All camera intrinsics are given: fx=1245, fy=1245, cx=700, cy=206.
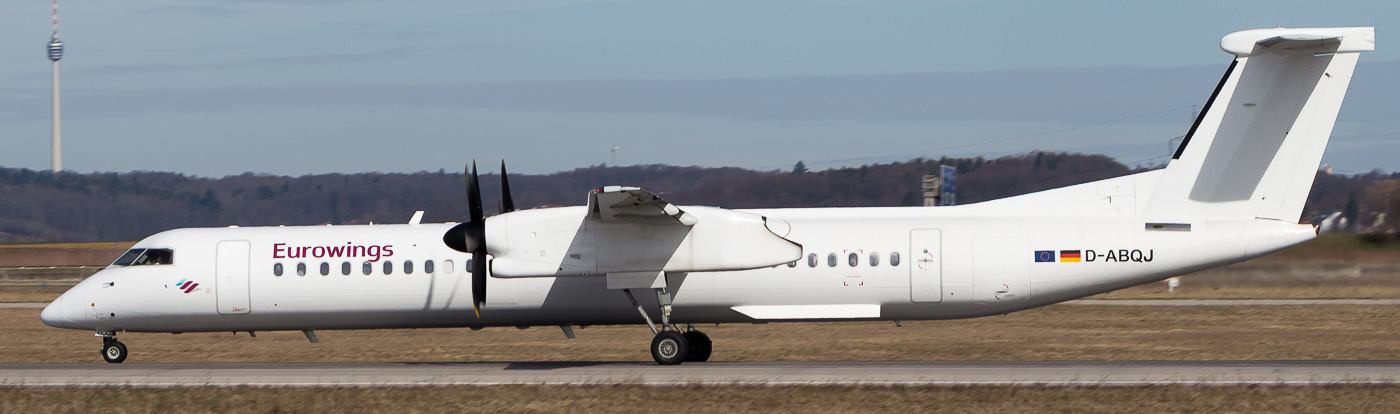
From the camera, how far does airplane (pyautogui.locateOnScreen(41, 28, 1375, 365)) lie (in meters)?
16.9

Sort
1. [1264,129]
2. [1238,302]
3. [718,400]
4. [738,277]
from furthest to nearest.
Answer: [1238,302]
[738,277]
[1264,129]
[718,400]

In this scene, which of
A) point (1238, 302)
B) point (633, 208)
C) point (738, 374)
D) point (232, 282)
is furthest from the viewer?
point (1238, 302)

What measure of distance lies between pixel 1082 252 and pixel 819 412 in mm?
5865

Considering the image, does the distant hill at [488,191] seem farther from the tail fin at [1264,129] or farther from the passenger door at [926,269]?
the tail fin at [1264,129]

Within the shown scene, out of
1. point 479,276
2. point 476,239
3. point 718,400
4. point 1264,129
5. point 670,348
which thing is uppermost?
point 1264,129

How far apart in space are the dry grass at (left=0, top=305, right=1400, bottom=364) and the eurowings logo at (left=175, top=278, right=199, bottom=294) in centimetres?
372

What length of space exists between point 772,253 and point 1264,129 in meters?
6.90

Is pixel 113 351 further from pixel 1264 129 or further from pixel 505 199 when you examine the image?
pixel 1264 129

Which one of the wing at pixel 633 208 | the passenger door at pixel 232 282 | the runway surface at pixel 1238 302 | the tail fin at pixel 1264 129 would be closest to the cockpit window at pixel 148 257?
the passenger door at pixel 232 282

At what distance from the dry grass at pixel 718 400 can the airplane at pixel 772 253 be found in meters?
2.65

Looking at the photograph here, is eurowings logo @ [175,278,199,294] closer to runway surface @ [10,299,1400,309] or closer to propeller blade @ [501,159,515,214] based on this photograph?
propeller blade @ [501,159,515,214]

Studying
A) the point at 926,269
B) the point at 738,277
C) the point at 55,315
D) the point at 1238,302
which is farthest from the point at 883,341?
the point at 1238,302

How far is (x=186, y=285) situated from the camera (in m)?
18.6

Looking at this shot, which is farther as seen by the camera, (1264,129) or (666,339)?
(666,339)
